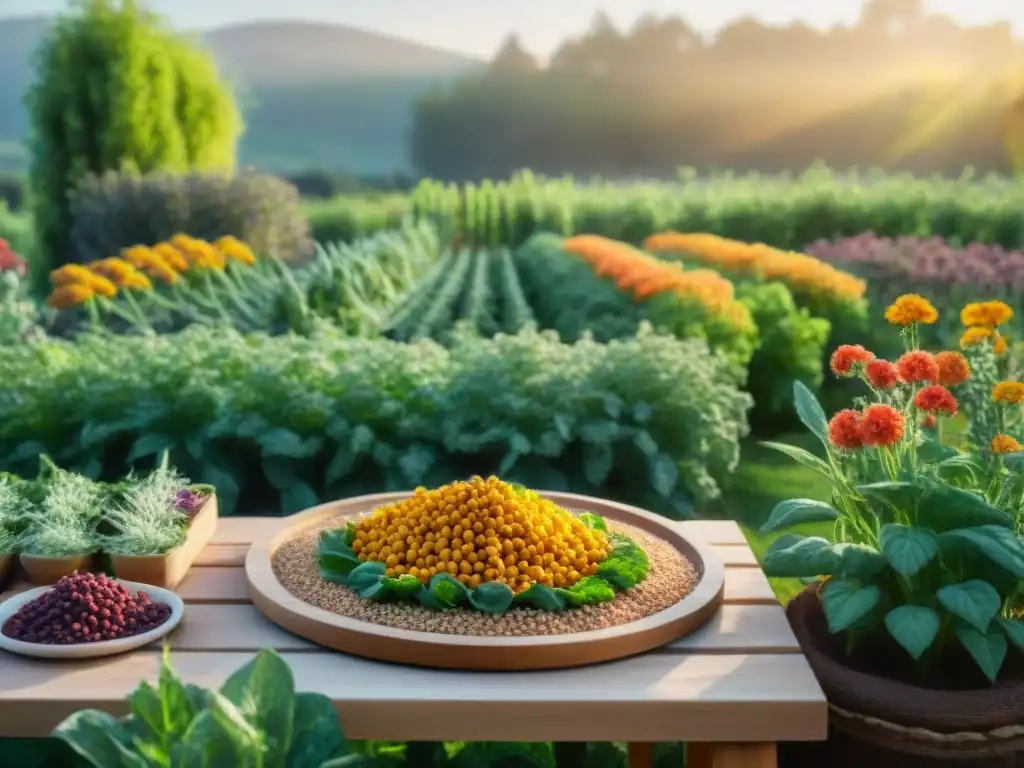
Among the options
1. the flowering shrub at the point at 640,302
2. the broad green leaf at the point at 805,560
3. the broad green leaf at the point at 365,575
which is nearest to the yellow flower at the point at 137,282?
the flowering shrub at the point at 640,302

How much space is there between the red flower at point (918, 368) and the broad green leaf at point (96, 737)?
5.08ft

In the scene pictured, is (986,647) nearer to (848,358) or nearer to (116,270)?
(848,358)

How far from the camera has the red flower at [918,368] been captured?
7.04 ft

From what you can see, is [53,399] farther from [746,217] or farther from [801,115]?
[801,115]

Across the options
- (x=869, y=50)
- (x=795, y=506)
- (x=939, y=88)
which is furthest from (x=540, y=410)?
(x=869, y=50)

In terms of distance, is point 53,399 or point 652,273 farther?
point 652,273

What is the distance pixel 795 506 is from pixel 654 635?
44 centimetres

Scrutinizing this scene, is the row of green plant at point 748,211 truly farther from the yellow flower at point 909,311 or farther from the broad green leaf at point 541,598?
the broad green leaf at point 541,598

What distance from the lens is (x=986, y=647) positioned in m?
1.88

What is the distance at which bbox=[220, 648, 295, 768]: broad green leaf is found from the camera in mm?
1597

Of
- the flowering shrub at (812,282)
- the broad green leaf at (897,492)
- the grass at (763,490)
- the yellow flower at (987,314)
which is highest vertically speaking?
the yellow flower at (987,314)

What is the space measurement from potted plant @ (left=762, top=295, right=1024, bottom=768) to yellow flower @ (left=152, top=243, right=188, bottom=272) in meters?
4.56

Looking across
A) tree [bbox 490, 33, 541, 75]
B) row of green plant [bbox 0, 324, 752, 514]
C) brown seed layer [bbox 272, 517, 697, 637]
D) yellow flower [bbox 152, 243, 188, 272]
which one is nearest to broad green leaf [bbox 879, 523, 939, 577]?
brown seed layer [bbox 272, 517, 697, 637]

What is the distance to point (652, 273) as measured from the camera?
A: 19.1 ft
